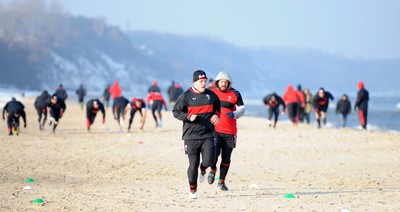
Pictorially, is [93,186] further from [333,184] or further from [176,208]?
[333,184]

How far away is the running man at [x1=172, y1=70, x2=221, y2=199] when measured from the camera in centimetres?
1033

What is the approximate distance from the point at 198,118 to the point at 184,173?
4418mm

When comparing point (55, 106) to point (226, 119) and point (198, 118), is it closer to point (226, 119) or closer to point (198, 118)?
point (226, 119)

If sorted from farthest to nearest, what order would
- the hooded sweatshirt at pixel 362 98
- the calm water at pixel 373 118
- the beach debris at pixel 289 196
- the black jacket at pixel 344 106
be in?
the calm water at pixel 373 118
the black jacket at pixel 344 106
the hooded sweatshirt at pixel 362 98
the beach debris at pixel 289 196

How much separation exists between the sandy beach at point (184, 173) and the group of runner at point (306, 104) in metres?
2.84

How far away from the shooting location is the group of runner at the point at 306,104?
27.3 meters

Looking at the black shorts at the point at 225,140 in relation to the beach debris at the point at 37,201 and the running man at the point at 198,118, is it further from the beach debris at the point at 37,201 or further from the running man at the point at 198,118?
the beach debris at the point at 37,201

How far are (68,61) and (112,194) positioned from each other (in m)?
185

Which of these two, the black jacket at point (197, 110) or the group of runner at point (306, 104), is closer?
the black jacket at point (197, 110)

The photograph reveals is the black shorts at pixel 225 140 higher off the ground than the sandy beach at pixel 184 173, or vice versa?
the black shorts at pixel 225 140

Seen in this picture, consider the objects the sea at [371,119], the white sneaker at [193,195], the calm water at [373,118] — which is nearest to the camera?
the white sneaker at [193,195]

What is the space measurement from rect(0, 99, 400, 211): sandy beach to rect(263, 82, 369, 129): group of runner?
2845 millimetres

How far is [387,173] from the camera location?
1430 cm

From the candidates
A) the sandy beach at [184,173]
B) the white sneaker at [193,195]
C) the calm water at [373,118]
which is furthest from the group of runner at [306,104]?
the white sneaker at [193,195]
